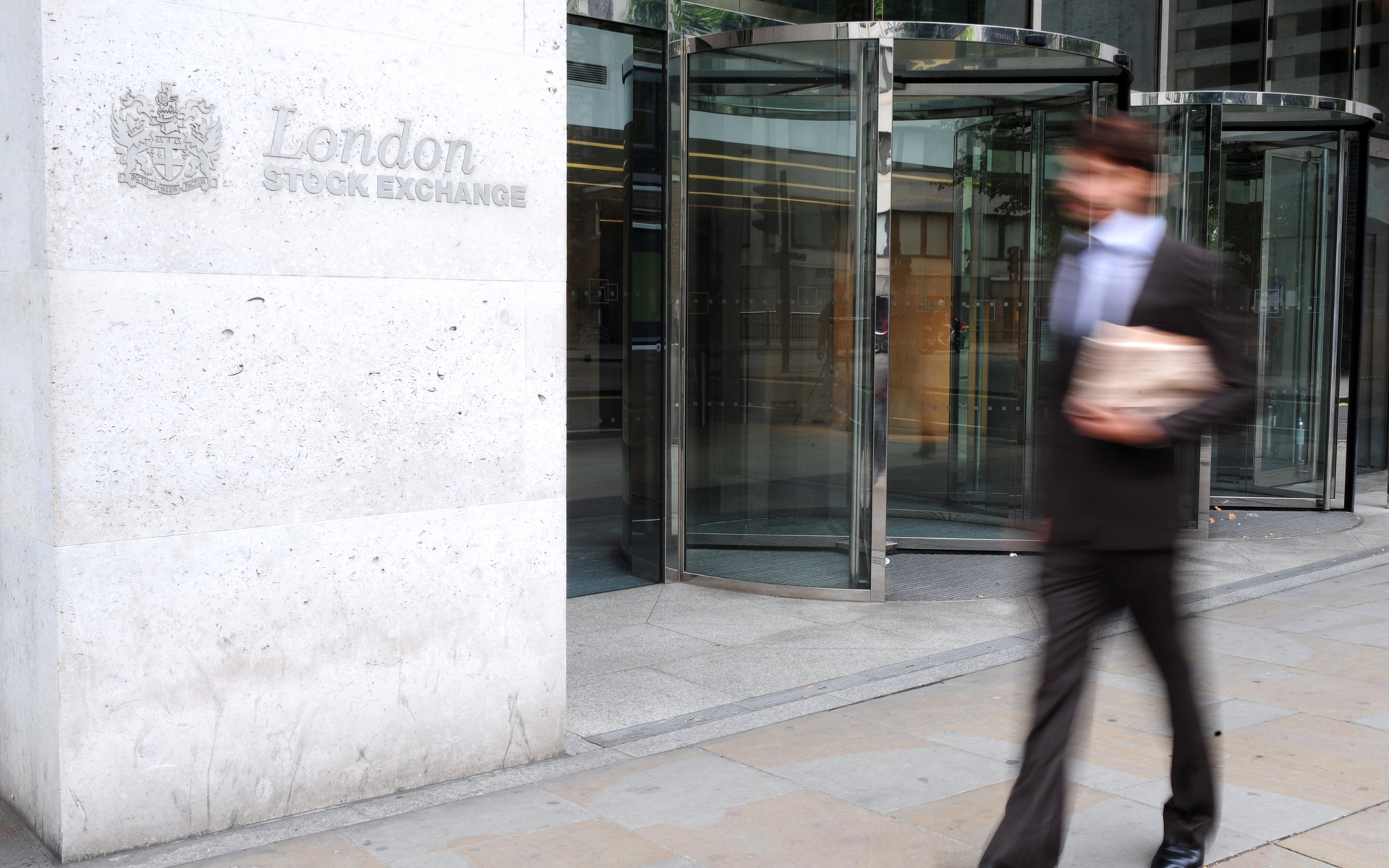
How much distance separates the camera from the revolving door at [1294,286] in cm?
1040

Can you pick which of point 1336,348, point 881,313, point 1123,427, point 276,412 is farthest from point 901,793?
point 1336,348

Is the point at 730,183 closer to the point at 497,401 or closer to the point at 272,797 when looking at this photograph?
the point at 497,401

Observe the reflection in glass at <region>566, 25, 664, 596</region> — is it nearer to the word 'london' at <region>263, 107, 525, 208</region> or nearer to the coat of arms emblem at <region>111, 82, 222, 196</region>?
the word 'london' at <region>263, 107, 525, 208</region>

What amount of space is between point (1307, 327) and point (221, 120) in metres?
10.1

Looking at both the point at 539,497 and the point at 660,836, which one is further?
the point at 539,497

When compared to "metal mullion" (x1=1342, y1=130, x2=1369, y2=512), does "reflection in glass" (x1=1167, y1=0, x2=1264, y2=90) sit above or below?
above

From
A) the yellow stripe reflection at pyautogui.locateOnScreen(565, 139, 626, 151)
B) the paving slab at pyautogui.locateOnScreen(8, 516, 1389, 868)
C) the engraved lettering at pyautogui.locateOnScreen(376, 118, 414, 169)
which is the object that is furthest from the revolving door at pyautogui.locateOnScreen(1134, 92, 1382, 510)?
the engraved lettering at pyautogui.locateOnScreen(376, 118, 414, 169)

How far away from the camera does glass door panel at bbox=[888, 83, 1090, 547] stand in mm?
9289

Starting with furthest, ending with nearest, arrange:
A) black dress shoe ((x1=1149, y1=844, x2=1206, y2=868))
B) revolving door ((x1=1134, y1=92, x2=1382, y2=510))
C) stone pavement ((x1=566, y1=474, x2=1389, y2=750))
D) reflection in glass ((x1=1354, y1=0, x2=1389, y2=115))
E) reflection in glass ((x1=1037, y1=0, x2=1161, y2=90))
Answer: reflection in glass ((x1=1354, y1=0, x2=1389, y2=115)), reflection in glass ((x1=1037, y1=0, x2=1161, y2=90)), revolving door ((x1=1134, y1=92, x2=1382, y2=510)), stone pavement ((x1=566, y1=474, x2=1389, y2=750)), black dress shoe ((x1=1149, y1=844, x2=1206, y2=868))

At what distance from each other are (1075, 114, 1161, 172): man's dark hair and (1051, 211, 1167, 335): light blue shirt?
0.45 ft

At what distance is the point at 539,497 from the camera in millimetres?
4352

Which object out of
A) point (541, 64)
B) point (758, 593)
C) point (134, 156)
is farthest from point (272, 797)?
point (758, 593)

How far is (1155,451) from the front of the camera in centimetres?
316

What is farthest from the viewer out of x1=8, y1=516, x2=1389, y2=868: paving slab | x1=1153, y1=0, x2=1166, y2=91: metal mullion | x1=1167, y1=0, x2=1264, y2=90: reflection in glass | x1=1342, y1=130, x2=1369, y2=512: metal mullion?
x1=1167, y1=0, x2=1264, y2=90: reflection in glass
